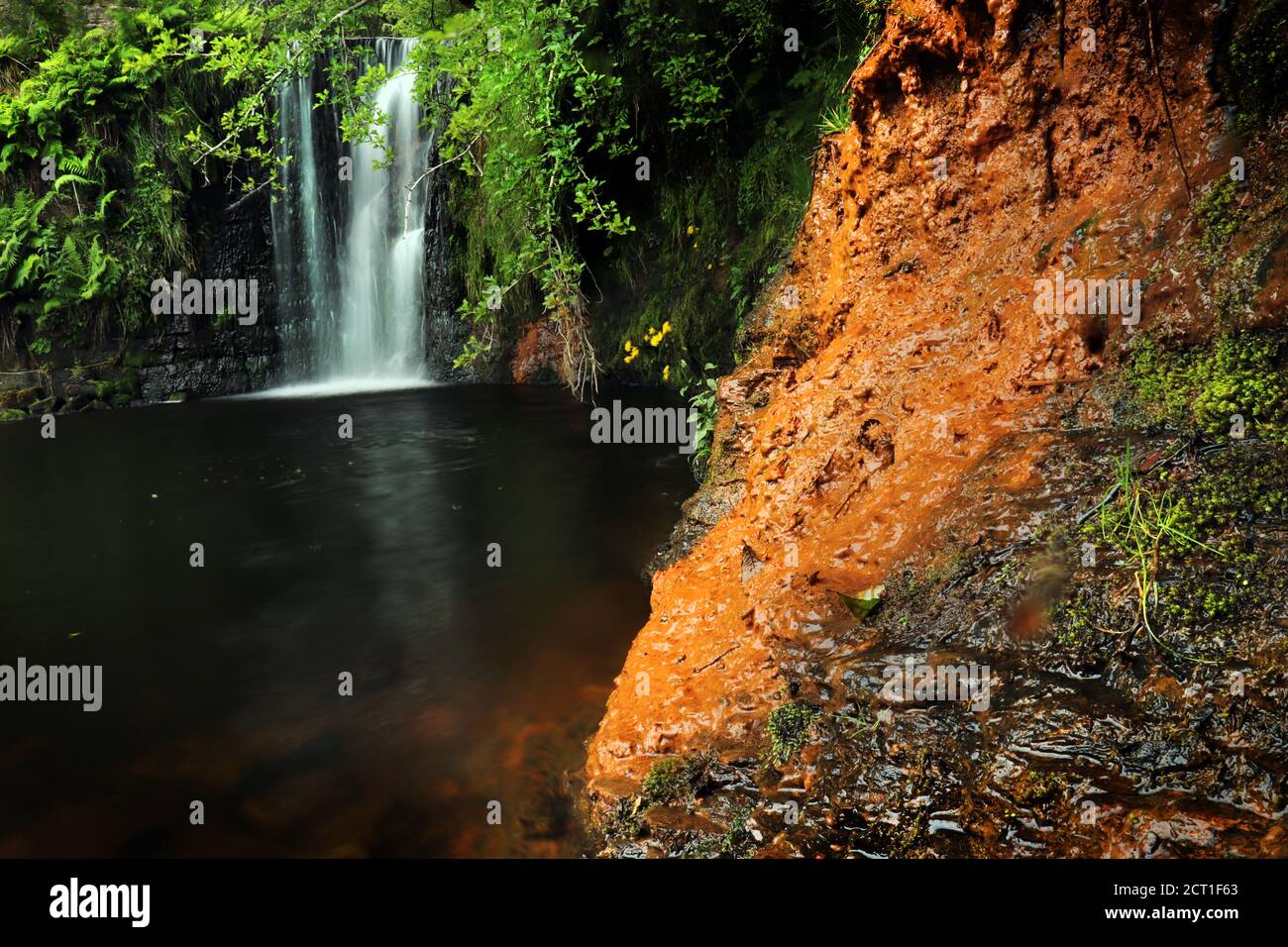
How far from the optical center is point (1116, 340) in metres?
3.40

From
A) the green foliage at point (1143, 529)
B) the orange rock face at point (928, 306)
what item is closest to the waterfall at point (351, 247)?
the orange rock face at point (928, 306)

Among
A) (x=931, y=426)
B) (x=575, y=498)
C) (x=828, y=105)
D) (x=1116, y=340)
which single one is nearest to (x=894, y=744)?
(x=931, y=426)

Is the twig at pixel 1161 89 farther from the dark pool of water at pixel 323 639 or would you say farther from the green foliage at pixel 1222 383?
the dark pool of water at pixel 323 639

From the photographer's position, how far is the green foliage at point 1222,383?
112 inches

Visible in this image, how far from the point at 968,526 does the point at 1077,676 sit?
2.56 feet

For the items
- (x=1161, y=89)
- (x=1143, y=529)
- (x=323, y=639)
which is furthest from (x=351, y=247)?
(x=1143, y=529)

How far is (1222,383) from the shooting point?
2982mm

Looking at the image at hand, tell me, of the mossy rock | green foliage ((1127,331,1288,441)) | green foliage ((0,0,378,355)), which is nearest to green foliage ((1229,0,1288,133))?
green foliage ((1127,331,1288,441))

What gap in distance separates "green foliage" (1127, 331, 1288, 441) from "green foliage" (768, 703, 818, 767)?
5.55 ft

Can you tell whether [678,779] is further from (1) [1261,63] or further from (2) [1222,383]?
(1) [1261,63]

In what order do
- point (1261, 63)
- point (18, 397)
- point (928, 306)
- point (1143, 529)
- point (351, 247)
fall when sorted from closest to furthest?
point (1143, 529)
point (1261, 63)
point (928, 306)
point (18, 397)
point (351, 247)

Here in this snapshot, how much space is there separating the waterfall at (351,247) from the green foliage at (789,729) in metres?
13.5

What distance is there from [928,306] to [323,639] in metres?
3.85

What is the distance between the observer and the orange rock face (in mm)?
3395
